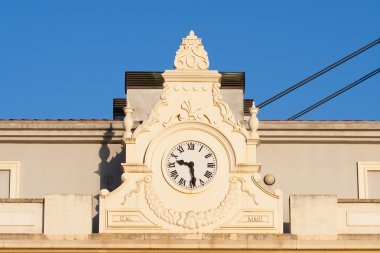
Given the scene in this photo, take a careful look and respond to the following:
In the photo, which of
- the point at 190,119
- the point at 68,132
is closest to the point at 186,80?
the point at 190,119

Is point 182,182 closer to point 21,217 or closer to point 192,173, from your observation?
point 192,173

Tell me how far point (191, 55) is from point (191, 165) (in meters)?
2.42

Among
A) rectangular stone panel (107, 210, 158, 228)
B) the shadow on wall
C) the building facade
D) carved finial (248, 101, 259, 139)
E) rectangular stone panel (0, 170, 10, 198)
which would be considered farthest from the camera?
rectangular stone panel (0, 170, 10, 198)

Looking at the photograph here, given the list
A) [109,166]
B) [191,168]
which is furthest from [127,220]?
[109,166]

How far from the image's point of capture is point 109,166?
36.4 m

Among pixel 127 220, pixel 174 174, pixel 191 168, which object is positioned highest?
pixel 191 168

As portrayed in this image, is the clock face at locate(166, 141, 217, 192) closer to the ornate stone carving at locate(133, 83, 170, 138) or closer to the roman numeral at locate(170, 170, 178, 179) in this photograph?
the roman numeral at locate(170, 170, 178, 179)

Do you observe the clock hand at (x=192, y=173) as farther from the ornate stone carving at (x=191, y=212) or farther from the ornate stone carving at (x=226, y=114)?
the ornate stone carving at (x=226, y=114)

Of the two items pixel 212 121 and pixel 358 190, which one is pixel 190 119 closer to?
pixel 212 121

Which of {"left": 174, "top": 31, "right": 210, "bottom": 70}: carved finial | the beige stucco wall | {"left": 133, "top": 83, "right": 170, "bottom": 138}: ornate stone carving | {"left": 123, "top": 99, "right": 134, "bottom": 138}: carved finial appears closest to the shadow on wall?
the beige stucco wall

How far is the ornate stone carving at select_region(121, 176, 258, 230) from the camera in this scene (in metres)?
34.0

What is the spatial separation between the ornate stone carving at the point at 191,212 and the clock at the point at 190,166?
1.65ft

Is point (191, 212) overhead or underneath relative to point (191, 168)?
underneath

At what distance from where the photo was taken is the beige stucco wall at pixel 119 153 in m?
36.5
